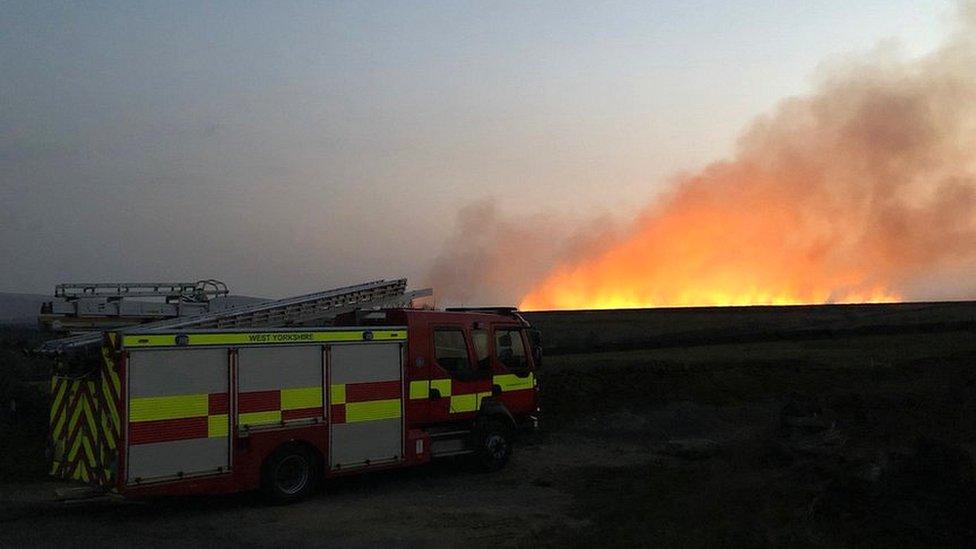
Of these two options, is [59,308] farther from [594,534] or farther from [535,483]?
[594,534]

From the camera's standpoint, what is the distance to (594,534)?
927cm

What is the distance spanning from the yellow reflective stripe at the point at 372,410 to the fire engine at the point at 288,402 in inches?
0.8

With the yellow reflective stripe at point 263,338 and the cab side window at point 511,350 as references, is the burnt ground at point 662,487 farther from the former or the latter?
the yellow reflective stripe at point 263,338

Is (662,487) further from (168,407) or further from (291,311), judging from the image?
(168,407)

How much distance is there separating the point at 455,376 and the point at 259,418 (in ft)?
11.9

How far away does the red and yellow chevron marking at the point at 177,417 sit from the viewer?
9.94 m

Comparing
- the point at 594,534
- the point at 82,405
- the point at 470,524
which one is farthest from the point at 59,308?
the point at 594,534

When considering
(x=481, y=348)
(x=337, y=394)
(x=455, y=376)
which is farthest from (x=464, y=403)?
(x=337, y=394)

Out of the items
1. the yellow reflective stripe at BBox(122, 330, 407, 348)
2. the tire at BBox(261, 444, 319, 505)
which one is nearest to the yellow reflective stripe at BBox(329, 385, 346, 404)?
the yellow reflective stripe at BBox(122, 330, 407, 348)

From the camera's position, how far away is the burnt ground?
873cm

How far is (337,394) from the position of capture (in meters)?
12.0

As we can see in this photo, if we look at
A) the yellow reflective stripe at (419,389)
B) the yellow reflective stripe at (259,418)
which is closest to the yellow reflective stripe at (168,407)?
the yellow reflective stripe at (259,418)

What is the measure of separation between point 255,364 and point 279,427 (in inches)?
38.1

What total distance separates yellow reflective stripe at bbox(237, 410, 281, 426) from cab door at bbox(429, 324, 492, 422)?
9.20 ft
